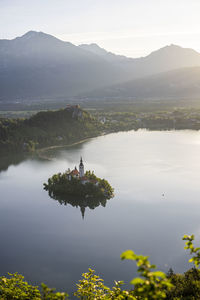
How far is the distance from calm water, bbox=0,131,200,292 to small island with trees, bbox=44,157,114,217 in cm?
172

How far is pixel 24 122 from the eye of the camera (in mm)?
102062

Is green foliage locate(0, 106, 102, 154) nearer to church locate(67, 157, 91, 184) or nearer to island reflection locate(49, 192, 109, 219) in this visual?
church locate(67, 157, 91, 184)

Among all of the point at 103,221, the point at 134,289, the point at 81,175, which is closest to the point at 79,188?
the point at 81,175

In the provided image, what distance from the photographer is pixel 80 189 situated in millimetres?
49031

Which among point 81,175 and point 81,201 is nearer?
point 81,201

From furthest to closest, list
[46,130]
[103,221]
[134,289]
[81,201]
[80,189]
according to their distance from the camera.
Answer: [46,130] < [80,189] < [81,201] < [103,221] < [134,289]

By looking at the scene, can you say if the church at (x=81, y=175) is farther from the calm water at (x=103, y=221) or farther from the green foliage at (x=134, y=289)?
the green foliage at (x=134, y=289)

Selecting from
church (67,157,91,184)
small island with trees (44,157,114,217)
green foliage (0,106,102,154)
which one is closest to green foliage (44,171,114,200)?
small island with trees (44,157,114,217)

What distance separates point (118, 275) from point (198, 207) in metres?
19.8

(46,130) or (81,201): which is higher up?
(46,130)

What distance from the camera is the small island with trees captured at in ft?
158

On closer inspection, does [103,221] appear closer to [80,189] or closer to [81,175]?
[80,189]

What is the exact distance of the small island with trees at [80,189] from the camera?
158 feet

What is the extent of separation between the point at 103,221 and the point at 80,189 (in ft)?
31.2
